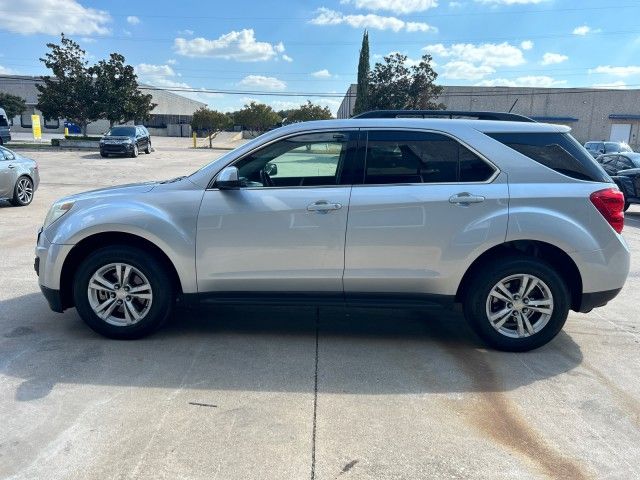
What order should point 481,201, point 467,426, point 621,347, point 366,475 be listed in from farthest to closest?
point 621,347 → point 481,201 → point 467,426 → point 366,475

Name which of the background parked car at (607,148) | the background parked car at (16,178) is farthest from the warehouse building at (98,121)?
the background parked car at (16,178)

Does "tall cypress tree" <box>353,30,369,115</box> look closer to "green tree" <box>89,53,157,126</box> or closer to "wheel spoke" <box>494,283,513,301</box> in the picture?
"green tree" <box>89,53,157,126</box>

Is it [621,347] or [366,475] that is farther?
[621,347]

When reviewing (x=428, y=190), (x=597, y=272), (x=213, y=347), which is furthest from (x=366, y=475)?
(x=597, y=272)

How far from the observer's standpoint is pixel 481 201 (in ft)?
13.2

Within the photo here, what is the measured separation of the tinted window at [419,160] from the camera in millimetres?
4109

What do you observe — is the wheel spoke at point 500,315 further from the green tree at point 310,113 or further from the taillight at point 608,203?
the green tree at point 310,113

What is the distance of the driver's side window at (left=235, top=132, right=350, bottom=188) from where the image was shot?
4.20m

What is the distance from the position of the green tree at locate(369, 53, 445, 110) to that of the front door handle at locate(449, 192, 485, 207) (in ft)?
121

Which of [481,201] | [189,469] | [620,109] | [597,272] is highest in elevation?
[620,109]

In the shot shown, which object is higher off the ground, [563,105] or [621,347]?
[563,105]

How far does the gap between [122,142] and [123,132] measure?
4.30 feet

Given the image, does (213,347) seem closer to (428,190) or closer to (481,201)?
(428,190)

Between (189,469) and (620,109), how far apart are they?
65372mm
